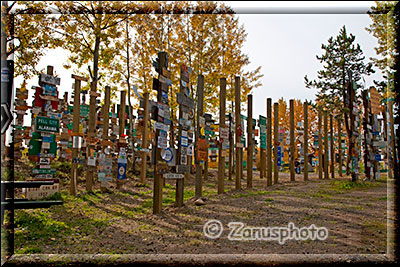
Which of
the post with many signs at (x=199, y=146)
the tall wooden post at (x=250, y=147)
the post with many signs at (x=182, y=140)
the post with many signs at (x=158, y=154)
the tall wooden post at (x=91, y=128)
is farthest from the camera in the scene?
the tall wooden post at (x=250, y=147)

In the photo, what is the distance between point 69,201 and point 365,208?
7.05 metres

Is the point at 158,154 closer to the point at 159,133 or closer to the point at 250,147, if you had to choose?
the point at 159,133

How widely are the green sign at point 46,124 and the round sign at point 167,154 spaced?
11.3 feet

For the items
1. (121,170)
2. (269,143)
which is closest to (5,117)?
(121,170)

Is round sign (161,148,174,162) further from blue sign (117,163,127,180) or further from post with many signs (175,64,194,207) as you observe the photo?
blue sign (117,163,127,180)

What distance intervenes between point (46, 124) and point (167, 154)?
3.58 metres

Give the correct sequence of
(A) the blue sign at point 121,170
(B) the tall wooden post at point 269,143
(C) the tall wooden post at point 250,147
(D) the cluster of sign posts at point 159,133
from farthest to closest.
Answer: (B) the tall wooden post at point 269,143
(A) the blue sign at point 121,170
(C) the tall wooden post at point 250,147
(D) the cluster of sign posts at point 159,133

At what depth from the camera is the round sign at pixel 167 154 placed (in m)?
6.95

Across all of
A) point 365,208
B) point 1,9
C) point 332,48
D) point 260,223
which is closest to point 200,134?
point 260,223

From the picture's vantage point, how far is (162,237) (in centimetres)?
518

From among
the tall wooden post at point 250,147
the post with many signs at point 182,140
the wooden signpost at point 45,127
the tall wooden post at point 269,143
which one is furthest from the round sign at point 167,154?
the tall wooden post at point 269,143

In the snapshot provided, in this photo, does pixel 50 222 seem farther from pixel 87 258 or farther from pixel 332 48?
pixel 332 48

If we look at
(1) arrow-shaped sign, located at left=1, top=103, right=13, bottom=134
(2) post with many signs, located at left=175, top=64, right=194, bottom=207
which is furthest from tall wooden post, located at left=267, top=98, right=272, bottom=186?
(1) arrow-shaped sign, located at left=1, top=103, right=13, bottom=134

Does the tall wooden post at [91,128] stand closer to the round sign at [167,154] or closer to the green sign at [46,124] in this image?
the green sign at [46,124]
